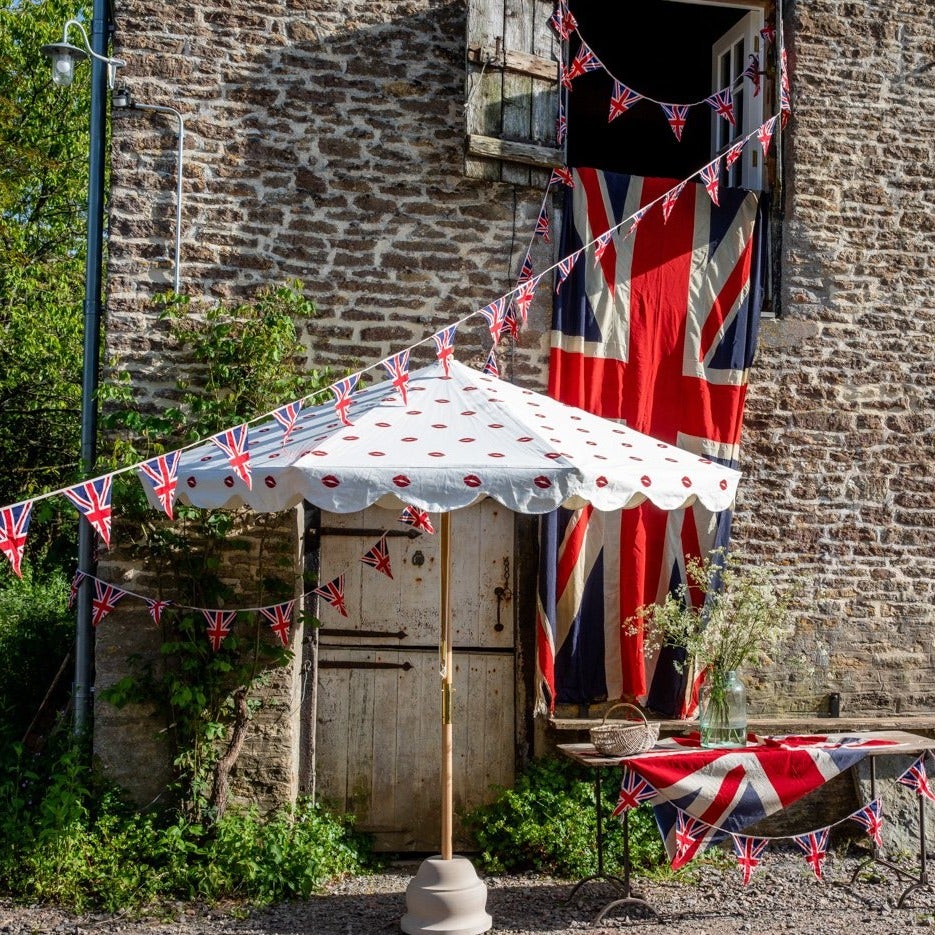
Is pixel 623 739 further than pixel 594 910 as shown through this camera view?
No

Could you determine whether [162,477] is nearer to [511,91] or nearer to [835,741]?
[511,91]

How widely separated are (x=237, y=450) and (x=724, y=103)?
3940 millimetres

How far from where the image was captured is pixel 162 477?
4176 millimetres

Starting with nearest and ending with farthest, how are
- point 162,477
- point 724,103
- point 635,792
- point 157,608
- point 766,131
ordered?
point 162,477, point 635,792, point 157,608, point 766,131, point 724,103

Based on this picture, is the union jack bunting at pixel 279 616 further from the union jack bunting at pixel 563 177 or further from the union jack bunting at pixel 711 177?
the union jack bunting at pixel 711 177

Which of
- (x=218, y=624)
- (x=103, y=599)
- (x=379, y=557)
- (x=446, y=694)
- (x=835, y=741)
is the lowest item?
(x=835, y=741)

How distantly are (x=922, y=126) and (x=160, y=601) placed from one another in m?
5.21

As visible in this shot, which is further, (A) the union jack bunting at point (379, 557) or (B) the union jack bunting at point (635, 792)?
(A) the union jack bunting at point (379, 557)

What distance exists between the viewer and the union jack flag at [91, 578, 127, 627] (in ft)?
17.7

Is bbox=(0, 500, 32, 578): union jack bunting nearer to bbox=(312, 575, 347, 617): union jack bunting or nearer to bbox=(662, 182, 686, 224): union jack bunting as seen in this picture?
bbox=(312, 575, 347, 617): union jack bunting

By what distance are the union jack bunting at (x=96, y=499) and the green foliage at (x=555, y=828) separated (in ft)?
9.02

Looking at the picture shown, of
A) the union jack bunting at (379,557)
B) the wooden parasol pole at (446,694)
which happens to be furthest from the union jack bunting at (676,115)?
the wooden parasol pole at (446,694)

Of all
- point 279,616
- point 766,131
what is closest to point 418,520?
point 279,616

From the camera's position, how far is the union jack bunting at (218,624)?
17.7ft
